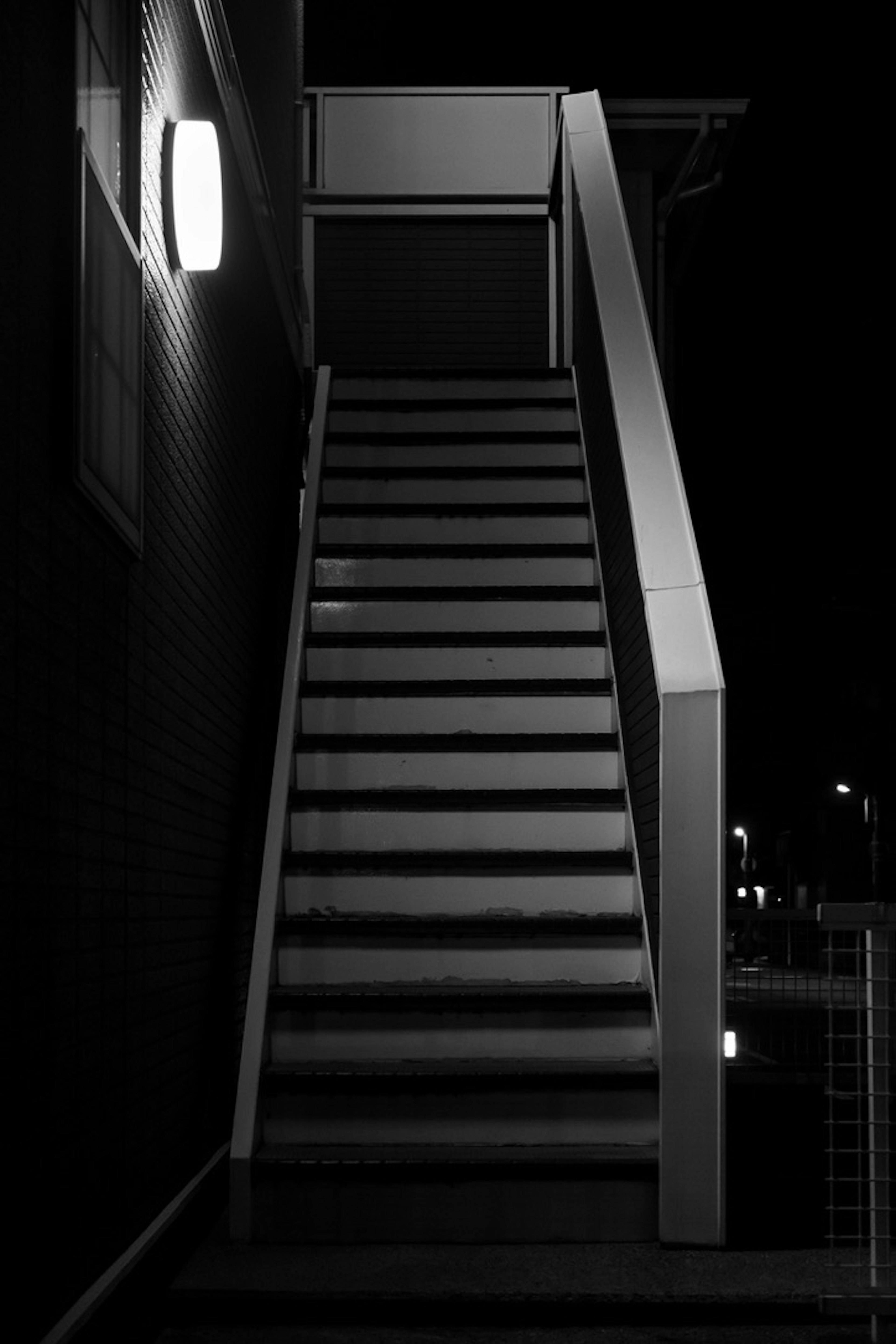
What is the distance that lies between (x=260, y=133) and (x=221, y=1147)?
13.3ft

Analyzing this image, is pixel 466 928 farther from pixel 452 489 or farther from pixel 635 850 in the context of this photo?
Result: pixel 452 489

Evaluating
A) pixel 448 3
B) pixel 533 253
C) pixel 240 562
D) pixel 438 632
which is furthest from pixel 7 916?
pixel 448 3

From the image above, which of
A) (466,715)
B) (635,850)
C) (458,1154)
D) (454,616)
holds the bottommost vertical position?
(458,1154)

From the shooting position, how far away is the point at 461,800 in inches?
200

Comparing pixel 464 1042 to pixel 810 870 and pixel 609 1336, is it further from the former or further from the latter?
pixel 810 870

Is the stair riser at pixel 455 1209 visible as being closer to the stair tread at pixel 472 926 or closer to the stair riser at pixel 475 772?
the stair tread at pixel 472 926

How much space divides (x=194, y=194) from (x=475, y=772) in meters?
2.23

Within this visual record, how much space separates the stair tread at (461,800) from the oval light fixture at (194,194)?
6.12 feet

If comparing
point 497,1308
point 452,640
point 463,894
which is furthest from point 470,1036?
point 452,640

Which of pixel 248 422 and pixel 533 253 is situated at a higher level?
pixel 533 253

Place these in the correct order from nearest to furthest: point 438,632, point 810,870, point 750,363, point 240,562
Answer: point 240,562 → point 438,632 → point 750,363 → point 810,870

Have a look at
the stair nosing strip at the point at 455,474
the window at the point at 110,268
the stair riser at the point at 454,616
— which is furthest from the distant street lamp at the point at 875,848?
the window at the point at 110,268

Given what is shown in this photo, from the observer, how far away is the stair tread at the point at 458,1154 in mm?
3891

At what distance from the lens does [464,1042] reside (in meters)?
4.41
